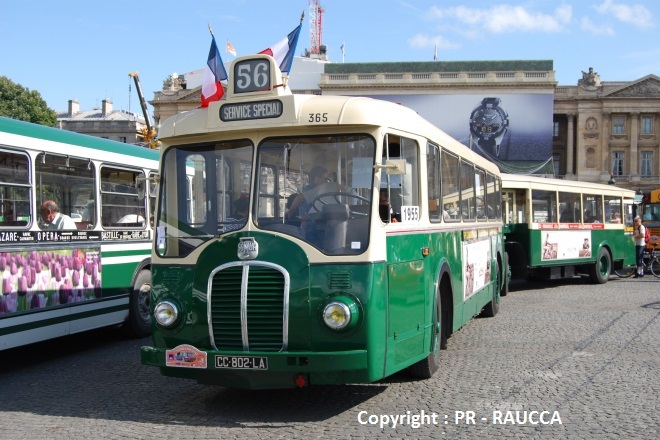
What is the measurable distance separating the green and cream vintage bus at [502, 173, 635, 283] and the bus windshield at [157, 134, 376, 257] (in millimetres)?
11976

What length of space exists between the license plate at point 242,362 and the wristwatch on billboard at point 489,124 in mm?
76107

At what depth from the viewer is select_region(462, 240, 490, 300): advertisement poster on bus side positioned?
9664 millimetres

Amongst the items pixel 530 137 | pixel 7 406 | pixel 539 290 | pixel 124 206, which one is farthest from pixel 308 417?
pixel 530 137

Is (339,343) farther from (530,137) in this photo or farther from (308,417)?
(530,137)

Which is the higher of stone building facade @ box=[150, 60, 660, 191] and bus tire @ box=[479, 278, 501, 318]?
stone building facade @ box=[150, 60, 660, 191]

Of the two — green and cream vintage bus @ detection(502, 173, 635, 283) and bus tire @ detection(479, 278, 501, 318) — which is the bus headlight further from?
green and cream vintage bus @ detection(502, 173, 635, 283)

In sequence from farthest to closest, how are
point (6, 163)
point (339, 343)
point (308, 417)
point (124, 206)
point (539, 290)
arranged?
point (539, 290)
point (124, 206)
point (6, 163)
point (308, 417)
point (339, 343)

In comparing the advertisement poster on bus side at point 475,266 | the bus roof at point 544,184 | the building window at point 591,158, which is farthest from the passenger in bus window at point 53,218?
the building window at point 591,158

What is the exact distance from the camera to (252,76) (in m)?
6.52

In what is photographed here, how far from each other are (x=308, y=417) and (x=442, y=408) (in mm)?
1229

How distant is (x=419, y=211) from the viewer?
7.25 m

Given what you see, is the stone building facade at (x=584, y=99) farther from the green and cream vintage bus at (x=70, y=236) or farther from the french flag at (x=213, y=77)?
the french flag at (x=213, y=77)

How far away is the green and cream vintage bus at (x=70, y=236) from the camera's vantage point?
8.42 m

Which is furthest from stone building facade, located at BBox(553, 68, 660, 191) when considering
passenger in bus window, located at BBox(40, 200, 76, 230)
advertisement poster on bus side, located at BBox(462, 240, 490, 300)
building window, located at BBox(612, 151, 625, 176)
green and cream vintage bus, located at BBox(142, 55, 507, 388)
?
green and cream vintage bus, located at BBox(142, 55, 507, 388)
